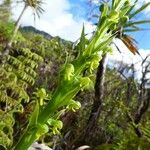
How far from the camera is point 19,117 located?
552 inches

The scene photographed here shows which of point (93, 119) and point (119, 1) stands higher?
point (119, 1)

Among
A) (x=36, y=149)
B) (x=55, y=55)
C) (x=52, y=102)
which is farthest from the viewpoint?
(x=55, y=55)

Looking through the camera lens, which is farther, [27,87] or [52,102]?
[27,87]

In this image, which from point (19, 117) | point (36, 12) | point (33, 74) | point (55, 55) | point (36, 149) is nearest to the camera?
point (36, 149)

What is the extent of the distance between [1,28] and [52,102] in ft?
74.3

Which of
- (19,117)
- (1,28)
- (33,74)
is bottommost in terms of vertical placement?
(19,117)

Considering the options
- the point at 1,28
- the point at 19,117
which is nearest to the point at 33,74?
the point at 19,117

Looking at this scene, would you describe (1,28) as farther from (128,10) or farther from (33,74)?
(128,10)

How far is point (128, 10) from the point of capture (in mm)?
1097

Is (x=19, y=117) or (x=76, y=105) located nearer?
(x=76, y=105)

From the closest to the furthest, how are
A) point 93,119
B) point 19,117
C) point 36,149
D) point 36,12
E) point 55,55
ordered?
point 36,149 → point 93,119 → point 19,117 → point 36,12 → point 55,55

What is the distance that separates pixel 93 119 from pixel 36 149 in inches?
235

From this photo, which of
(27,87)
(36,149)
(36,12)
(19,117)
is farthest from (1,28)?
(36,149)

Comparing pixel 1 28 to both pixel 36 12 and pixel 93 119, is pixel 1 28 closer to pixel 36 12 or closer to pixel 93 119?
A: pixel 36 12
